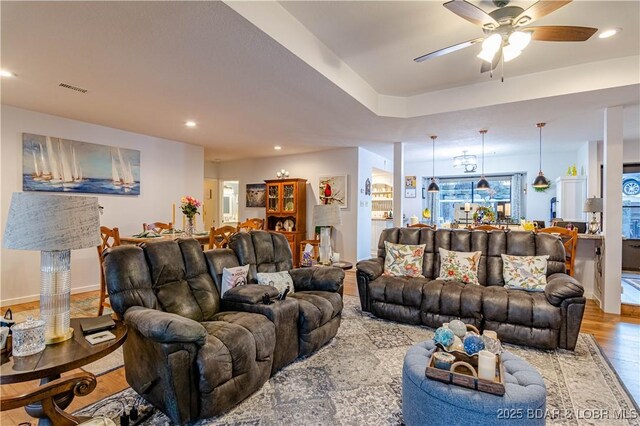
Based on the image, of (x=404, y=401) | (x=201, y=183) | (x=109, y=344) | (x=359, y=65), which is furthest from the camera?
(x=201, y=183)

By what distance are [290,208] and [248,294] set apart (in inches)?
191

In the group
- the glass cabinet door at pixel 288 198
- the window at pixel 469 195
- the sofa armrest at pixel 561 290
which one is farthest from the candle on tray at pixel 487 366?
the window at pixel 469 195

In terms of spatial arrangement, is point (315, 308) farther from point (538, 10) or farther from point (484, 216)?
point (484, 216)

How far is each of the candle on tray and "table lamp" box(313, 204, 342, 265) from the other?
7.15 feet

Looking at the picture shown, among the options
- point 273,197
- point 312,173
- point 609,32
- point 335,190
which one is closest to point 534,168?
point 335,190

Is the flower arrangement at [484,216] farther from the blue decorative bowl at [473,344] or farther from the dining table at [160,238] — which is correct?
the blue decorative bowl at [473,344]

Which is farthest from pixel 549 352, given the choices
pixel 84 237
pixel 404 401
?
pixel 84 237

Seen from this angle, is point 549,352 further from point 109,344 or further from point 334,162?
point 334,162

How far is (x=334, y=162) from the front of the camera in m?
7.08

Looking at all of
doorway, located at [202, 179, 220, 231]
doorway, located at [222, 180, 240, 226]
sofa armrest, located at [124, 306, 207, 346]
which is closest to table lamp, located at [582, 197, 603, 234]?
sofa armrest, located at [124, 306, 207, 346]

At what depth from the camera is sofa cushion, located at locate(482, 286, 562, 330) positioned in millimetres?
2893

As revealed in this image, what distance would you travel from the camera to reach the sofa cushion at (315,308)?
266 cm

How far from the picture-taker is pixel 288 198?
7.34 metres

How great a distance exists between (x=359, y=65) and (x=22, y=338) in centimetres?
357
